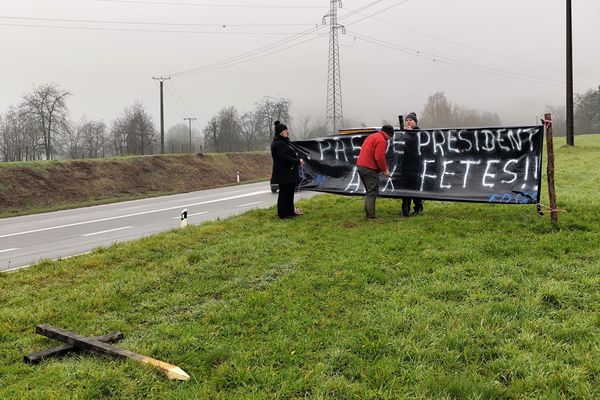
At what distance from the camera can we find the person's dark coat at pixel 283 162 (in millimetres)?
9297

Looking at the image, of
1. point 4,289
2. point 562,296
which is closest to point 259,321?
point 562,296

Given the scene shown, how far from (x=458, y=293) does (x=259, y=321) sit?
7.10 feet

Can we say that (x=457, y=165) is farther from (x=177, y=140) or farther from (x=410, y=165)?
(x=177, y=140)

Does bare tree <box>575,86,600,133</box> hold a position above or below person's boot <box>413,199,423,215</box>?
above

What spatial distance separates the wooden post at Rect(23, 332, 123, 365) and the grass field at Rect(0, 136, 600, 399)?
0.07m

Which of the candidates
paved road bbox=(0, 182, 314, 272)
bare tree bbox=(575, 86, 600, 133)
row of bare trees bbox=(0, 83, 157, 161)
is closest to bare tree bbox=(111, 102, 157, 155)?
row of bare trees bbox=(0, 83, 157, 161)

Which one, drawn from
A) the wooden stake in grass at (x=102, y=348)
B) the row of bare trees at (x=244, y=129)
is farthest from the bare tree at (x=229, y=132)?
the wooden stake in grass at (x=102, y=348)

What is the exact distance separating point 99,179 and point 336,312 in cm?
2981

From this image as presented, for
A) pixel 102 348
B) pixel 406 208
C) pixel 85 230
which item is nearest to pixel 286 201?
pixel 406 208

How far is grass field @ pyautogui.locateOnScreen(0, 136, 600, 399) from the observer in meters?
3.38

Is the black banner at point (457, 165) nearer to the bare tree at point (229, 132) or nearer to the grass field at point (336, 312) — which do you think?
the grass field at point (336, 312)

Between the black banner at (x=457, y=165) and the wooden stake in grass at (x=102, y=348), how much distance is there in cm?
629

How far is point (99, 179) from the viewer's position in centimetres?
3088

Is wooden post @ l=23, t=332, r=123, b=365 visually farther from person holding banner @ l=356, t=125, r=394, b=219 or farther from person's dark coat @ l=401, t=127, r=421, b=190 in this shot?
person's dark coat @ l=401, t=127, r=421, b=190
